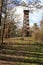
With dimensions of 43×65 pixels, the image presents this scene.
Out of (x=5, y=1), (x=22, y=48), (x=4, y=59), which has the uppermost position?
(x=5, y=1)

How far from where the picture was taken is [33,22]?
7.84 ft

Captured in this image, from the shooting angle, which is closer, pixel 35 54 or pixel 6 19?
pixel 35 54

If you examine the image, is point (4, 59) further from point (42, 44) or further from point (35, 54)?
point (42, 44)

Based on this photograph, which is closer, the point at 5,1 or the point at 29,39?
the point at 29,39

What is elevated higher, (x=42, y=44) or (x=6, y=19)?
(x=6, y=19)

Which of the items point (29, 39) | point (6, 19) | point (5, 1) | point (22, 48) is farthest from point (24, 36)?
point (5, 1)

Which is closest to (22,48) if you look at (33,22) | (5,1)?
(33,22)

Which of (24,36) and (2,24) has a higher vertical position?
(2,24)

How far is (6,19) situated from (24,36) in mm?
517

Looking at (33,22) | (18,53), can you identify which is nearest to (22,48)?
(18,53)

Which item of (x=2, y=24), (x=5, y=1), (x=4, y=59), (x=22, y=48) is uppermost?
(x=5, y=1)

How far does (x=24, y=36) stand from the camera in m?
2.25

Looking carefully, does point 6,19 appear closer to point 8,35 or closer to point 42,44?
point 8,35

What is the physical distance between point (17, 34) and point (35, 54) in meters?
0.46
